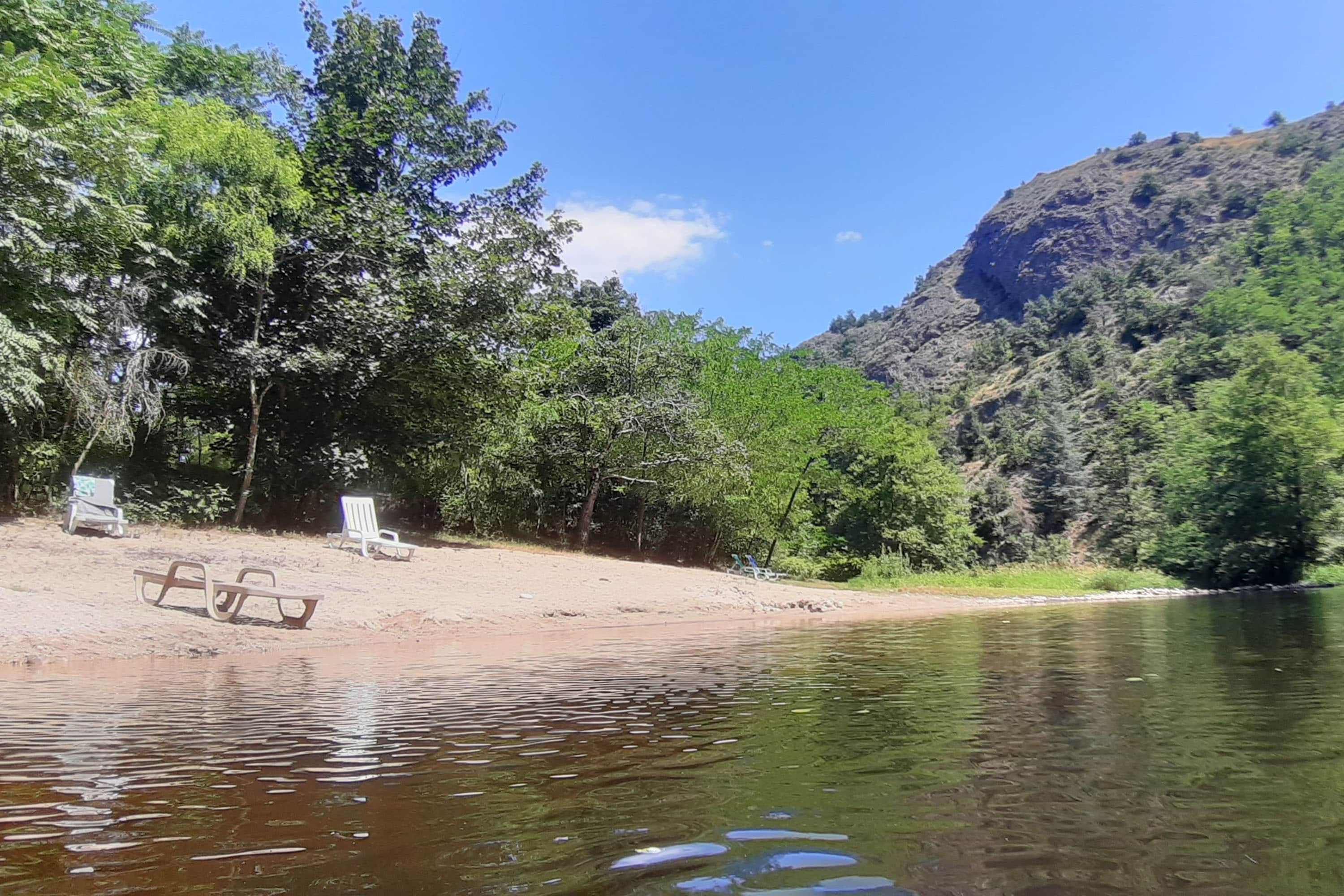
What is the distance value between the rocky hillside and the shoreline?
109525mm

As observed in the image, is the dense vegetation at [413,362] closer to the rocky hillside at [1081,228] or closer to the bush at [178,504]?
the bush at [178,504]

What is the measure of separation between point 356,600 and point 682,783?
1089cm

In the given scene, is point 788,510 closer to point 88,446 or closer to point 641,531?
point 641,531

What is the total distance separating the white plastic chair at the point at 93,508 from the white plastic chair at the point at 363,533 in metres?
4.25

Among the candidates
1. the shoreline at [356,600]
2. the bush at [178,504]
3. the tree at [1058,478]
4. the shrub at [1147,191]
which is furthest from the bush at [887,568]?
the shrub at [1147,191]

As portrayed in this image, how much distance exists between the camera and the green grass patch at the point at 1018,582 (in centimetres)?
2658

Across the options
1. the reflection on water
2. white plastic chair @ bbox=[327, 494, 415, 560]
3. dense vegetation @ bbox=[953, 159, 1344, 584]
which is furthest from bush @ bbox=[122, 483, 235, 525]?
dense vegetation @ bbox=[953, 159, 1344, 584]

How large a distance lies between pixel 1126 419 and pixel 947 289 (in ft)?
366

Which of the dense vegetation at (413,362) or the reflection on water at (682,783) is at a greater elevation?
the dense vegetation at (413,362)

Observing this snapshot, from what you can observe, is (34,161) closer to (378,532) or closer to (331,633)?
Result: (378,532)

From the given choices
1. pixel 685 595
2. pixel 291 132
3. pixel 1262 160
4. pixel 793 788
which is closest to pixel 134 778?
pixel 793 788

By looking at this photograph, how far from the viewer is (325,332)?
21.0 metres

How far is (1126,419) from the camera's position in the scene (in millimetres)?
60344

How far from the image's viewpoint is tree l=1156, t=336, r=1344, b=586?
100 feet
